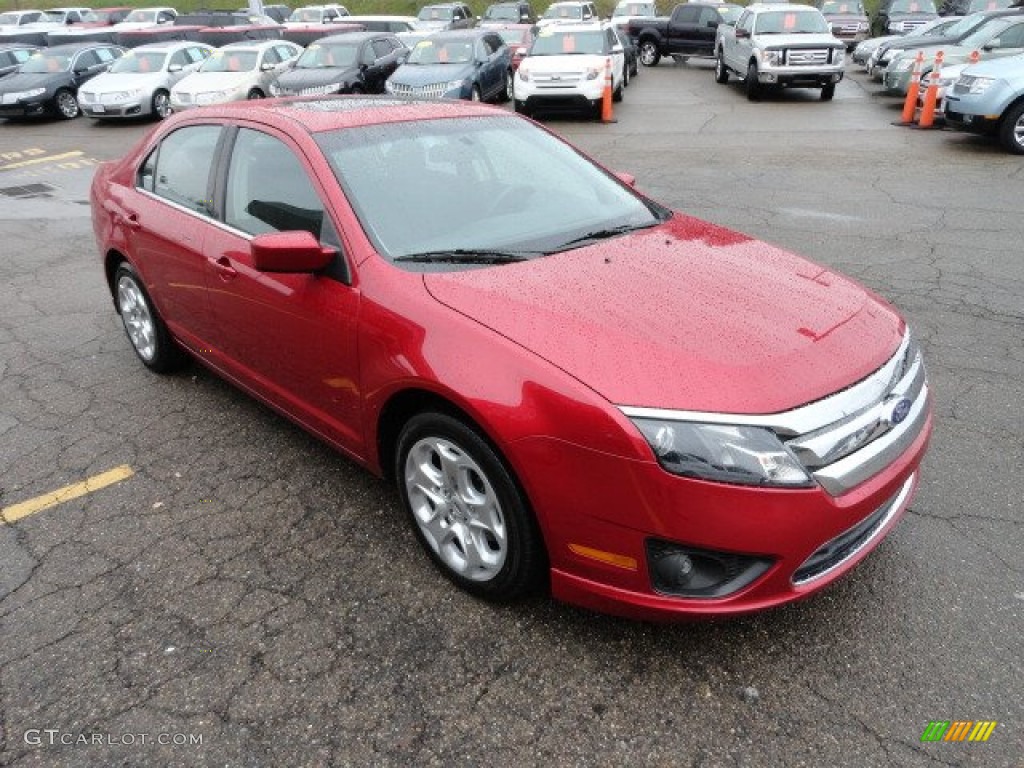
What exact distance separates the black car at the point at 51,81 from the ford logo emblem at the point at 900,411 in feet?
62.6

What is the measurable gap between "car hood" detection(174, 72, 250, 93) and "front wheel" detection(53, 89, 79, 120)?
10.9ft

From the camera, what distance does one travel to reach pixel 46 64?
17547 mm

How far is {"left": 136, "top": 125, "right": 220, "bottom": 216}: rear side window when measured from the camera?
12.2ft

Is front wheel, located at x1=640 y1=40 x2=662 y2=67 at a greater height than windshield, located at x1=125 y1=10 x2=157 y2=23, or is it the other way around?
windshield, located at x1=125 y1=10 x2=157 y2=23

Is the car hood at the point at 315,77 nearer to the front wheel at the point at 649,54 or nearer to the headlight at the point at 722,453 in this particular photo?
the front wheel at the point at 649,54

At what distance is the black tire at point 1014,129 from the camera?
999 centimetres

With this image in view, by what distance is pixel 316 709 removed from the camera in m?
2.32

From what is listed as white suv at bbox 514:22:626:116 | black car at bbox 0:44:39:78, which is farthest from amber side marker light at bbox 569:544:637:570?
black car at bbox 0:44:39:78

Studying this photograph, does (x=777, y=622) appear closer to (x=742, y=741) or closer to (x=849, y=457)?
(x=742, y=741)

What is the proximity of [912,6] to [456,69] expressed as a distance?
59.4 ft

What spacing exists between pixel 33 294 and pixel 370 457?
4862 millimetres

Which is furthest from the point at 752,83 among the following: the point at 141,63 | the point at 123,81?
the point at 141,63

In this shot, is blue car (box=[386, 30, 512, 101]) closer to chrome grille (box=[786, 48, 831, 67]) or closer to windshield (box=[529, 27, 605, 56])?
windshield (box=[529, 27, 605, 56])

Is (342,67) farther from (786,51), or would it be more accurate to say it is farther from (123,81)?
(786,51)
